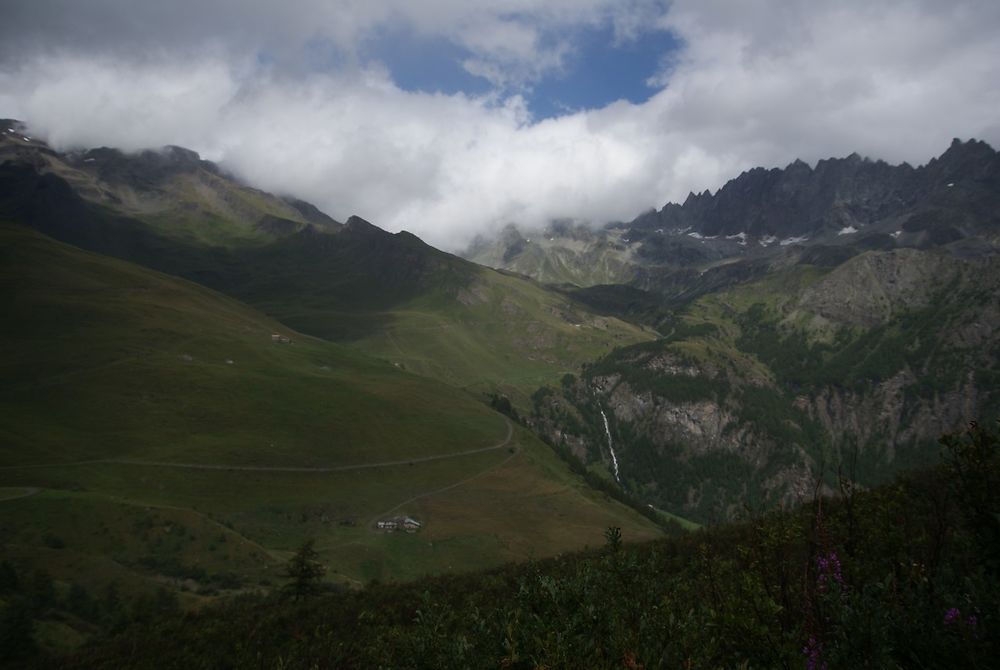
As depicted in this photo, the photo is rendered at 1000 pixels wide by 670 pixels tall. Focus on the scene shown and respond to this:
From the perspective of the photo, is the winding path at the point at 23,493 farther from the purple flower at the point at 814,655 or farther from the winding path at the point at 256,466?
the purple flower at the point at 814,655

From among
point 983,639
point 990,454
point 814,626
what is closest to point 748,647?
point 814,626

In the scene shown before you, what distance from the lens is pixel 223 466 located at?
399 ft

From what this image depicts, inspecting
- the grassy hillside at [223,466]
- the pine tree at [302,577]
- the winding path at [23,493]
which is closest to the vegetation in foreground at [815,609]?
the pine tree at [302,577]

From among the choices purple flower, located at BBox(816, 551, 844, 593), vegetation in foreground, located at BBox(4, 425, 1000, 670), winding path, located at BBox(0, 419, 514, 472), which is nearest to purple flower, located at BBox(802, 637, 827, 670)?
vegetation in foreground, located at BBox(4, 425, 1000, 670)

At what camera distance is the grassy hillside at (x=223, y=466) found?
8444cm

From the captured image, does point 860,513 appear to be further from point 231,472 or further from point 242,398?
point 242,398

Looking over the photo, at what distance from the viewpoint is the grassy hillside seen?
277 feet

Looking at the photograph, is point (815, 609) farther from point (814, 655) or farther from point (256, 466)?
point (256, 466)

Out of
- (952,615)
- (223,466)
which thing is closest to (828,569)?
(952,615)

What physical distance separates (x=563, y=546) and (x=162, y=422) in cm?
9613

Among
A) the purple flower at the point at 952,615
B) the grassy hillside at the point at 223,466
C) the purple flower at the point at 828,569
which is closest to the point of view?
the purple flower at the point at 952,615

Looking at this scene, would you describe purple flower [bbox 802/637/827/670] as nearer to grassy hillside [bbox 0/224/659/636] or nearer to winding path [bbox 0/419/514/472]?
grassy hillside [bbox 0/224/659/636]

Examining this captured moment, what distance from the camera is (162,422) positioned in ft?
Answer: 440

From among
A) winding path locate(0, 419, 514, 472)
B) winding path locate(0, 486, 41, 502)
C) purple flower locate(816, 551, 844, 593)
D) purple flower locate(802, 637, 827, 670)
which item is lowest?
winding path locate(0, 486, 41, 502)
